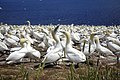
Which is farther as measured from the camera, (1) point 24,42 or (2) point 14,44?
(2) point 14,44

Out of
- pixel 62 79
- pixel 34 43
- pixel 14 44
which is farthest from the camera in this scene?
pixel 34 43

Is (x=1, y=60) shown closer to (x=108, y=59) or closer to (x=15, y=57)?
(x=15, y=57)

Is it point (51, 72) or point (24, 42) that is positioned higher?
point (24, 42)

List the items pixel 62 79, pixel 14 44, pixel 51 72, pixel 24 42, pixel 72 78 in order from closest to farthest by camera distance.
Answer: pixel 72 78, pixel 62 79, pixel 51 72, pixel 24 42, pixel 14 44

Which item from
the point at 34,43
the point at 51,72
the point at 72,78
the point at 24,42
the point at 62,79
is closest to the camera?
the point at 72,78

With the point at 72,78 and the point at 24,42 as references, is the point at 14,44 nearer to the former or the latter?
the point at 24,42

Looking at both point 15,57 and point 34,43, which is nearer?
point 15,57

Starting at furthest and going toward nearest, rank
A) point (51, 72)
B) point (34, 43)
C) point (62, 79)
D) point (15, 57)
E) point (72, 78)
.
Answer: point (34, 43) → point (15, 57) → point (51, 72) → point (62, 79) → point (72, 78)

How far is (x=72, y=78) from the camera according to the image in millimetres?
4148

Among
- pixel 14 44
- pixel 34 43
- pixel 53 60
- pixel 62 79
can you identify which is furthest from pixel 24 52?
pixel 34 43

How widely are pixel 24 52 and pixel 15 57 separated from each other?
544mm

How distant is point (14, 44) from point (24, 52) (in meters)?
4.85

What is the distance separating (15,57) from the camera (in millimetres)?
11492

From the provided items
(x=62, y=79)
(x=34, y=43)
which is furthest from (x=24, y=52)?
(x=34, y=43)
